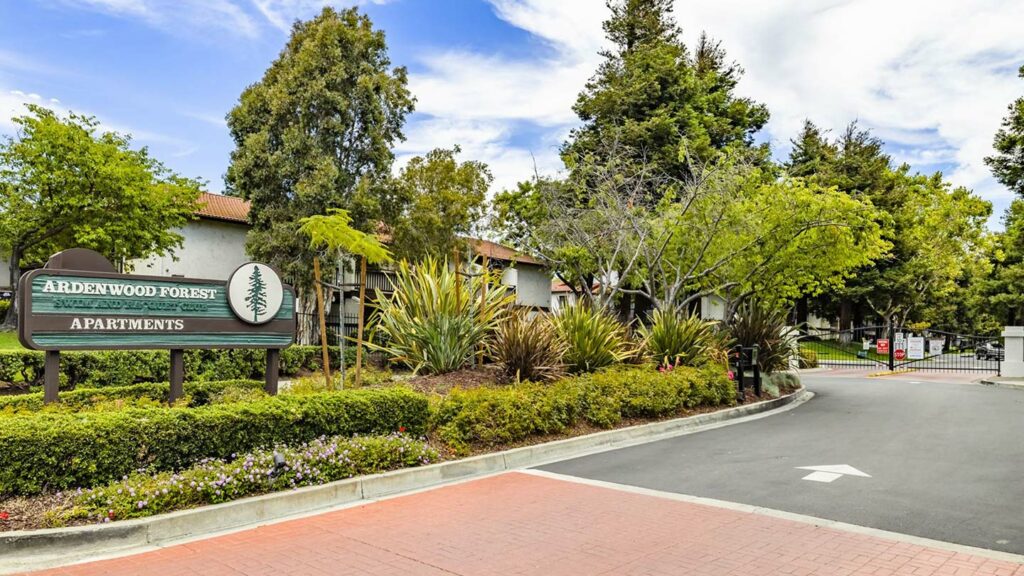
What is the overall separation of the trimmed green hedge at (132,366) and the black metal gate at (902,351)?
1400 cm

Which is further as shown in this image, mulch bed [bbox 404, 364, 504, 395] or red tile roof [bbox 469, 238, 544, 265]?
red tile roof [bbox 469, 238, 544, 265]

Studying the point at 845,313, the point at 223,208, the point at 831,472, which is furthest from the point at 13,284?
the point at 845,313

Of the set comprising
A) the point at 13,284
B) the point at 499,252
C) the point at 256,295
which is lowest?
the point at 256,295

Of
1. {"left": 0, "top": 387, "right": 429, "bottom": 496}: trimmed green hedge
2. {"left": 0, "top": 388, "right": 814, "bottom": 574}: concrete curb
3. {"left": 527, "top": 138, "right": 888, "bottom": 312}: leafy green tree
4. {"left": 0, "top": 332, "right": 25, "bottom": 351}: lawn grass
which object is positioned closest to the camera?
{"left": 0, "top": 388, "right": 814, "bottom": 574}: concrete curb

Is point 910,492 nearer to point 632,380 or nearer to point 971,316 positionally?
point 632,380

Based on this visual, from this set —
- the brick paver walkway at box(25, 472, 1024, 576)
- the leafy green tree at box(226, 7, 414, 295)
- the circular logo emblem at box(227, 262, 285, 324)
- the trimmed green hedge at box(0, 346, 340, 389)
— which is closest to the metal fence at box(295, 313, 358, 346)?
the leafy green tree at box(226, 7, 414, 295)

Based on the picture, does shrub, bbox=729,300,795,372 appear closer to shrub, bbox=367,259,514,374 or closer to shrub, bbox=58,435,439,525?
shrub, bbox=367,259,514,374

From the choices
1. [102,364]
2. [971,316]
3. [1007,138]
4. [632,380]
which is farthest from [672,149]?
[971,316]

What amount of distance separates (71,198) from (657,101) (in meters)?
25.0

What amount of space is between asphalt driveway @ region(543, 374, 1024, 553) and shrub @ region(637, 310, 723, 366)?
6.80ft

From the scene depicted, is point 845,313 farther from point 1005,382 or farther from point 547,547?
point 547,547

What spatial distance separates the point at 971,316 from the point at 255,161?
202ft

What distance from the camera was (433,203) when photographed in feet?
88.4

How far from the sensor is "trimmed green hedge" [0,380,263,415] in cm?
932
